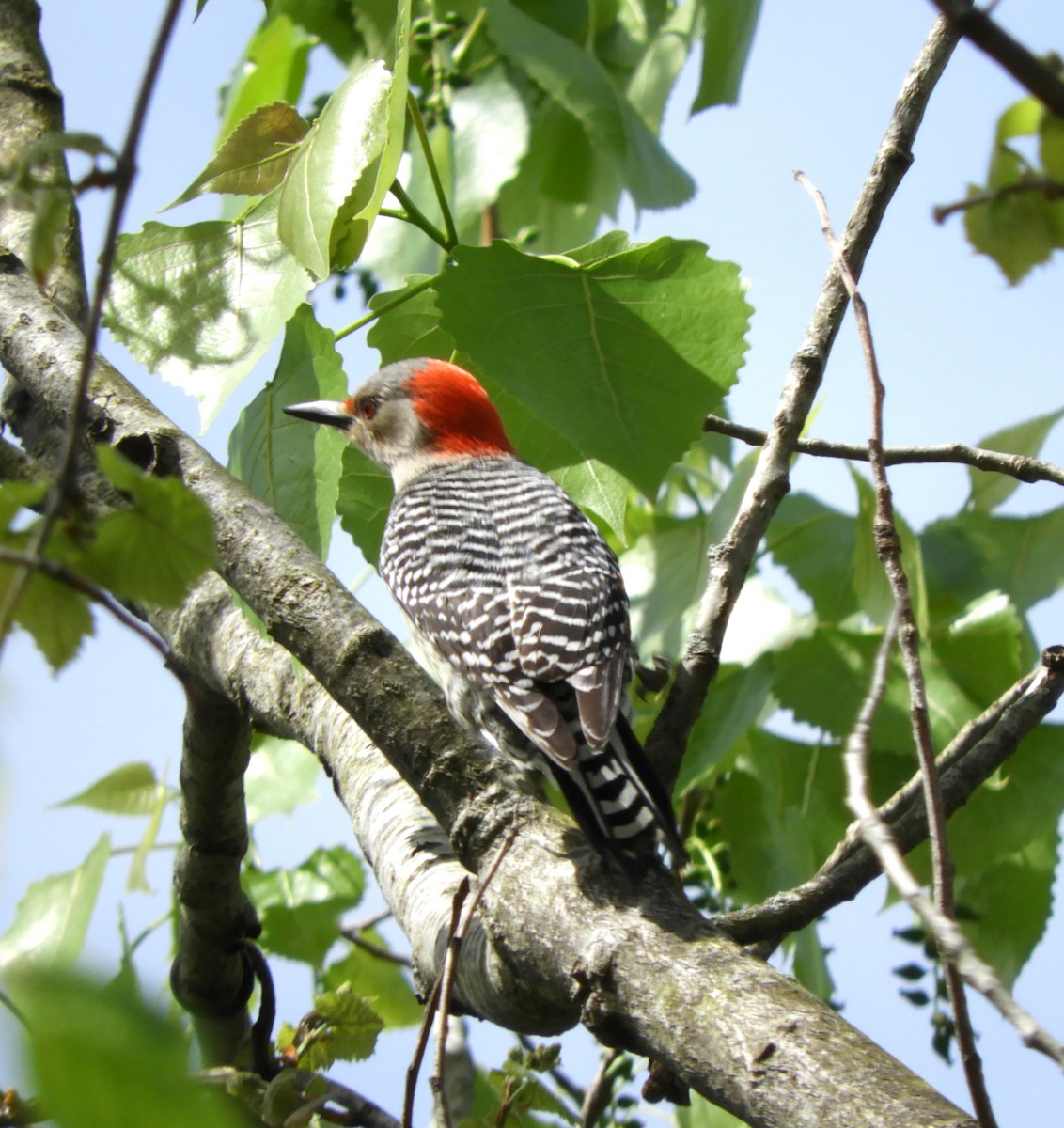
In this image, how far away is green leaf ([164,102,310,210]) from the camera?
201 centimetres

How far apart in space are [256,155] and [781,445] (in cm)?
104

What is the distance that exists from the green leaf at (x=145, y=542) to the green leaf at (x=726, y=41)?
2255 mm

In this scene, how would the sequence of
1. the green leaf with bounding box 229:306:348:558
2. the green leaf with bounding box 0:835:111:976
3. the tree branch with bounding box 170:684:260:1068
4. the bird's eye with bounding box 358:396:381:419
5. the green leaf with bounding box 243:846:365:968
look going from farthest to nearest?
the bird's eye with bounding box 358:396:381:419
the green leaf with bounding box 243:846:365:968
the green leaf with bounding box 0:835:111:976
the tree branch with bounding box 170:684:260:1068
the green leaf with bounding box 229:306:348:558

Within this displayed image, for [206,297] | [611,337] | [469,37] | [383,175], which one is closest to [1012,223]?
[611,337]

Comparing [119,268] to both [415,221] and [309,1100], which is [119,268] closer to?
[415,221]

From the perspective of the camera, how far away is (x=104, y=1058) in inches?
18.0

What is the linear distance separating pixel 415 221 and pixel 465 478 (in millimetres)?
1412

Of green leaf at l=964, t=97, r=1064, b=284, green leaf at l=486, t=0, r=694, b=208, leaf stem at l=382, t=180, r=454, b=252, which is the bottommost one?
green leaf at l=964, t=97, r=1064, b=284

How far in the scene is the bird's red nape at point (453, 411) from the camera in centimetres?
386

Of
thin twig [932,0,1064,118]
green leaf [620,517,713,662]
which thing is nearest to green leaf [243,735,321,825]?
green leaf [620,517,713,662]

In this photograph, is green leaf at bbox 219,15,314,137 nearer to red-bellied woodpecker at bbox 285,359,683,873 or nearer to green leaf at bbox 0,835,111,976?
red-bellied woodpecker at bbox 285,359,683,873

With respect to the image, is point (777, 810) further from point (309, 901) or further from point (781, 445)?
point (309, 901)

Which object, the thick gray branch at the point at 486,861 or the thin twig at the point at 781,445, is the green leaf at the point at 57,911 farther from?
the thin twig at the point at 781,445

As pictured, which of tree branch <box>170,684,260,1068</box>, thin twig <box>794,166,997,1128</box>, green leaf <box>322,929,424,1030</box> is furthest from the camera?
green leaf <box>322,929,424,1030</box>
